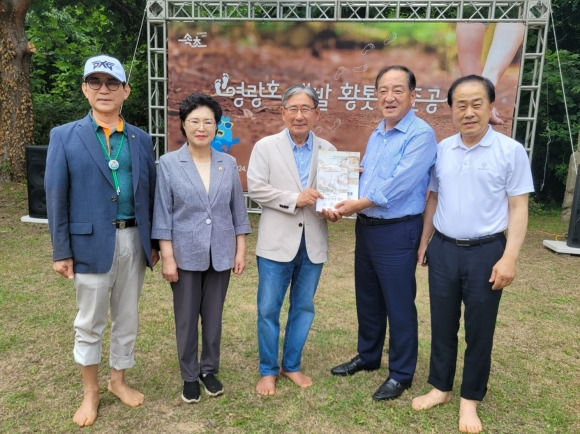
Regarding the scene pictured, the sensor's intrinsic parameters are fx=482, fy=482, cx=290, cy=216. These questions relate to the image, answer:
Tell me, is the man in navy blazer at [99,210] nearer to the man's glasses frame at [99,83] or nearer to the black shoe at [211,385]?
the man's glasses frame at [99,83]

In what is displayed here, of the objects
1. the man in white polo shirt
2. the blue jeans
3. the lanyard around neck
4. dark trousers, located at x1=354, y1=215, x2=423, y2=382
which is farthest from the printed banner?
the lanyard around neck

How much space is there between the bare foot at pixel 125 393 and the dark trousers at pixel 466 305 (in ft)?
5.41

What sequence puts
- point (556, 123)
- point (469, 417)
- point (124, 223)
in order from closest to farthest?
point (124, 223) → point (469, 417) → point (556, 123)

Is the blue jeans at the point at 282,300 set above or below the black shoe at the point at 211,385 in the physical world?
above

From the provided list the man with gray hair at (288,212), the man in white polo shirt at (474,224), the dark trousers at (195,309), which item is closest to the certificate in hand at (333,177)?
the man with gray hair at (288,212)

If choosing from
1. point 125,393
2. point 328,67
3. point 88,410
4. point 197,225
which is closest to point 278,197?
point 197,225

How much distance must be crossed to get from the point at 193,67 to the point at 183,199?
17.2 ft

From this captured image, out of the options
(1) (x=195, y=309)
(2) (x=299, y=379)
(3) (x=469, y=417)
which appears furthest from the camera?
(2) (x=299, y=379)

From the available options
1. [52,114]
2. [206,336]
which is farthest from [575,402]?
[52,114]

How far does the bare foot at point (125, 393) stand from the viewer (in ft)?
8.64

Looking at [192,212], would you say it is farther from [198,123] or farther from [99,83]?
[99,83]

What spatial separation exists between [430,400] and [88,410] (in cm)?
183

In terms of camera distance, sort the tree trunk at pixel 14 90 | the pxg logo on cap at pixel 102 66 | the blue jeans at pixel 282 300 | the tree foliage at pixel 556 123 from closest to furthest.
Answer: the pxg logo on cap at pixel 102 66, the blue jeans at pixel 282 300, the tree trunk at pixel 14 90, the tree foliage at pixel 556 123

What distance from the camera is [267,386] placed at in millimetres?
2805
